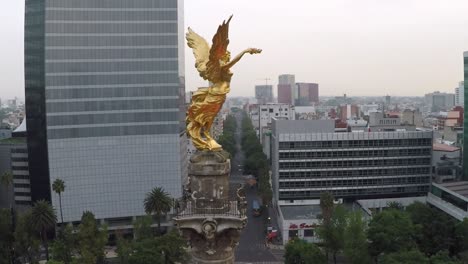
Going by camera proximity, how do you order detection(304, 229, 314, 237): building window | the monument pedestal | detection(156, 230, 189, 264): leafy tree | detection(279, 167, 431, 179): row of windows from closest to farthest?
the monument pedestal < detection(156, 230, 189, 264): leafy tree < detection(304, 229, 314, 237): building window < detection(279, 167, 431, 179): row of windows

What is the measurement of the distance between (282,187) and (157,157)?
62.4ft

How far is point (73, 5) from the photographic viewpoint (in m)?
58.3

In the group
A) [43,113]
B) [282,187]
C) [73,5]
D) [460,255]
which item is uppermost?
[73,5]

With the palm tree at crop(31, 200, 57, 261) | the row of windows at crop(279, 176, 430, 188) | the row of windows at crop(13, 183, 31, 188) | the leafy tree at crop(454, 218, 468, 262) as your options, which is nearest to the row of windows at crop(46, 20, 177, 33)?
the palm tree at crop(31, 200, 57, 261)

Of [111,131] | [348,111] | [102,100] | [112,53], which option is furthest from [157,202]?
[348,111]

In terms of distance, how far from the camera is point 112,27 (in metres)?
59.6

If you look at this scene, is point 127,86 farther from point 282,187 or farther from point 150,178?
point 282,187

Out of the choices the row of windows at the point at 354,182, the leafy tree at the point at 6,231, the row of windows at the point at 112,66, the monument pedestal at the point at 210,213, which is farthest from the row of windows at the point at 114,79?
the monument pedestal at the point at 210,213

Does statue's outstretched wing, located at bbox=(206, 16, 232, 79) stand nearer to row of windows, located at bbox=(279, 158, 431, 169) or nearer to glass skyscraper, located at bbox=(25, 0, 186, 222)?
glass skyscraper, located at bbox=(25, 0, 186, 222)

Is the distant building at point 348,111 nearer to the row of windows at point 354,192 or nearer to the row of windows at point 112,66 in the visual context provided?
the row of windows at point 354,192

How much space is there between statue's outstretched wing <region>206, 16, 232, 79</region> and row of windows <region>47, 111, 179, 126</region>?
4680cm

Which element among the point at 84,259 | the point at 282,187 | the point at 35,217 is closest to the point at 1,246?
the point at 35,217

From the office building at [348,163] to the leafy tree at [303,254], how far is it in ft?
81.5

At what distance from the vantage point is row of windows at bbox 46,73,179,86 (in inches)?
2323
